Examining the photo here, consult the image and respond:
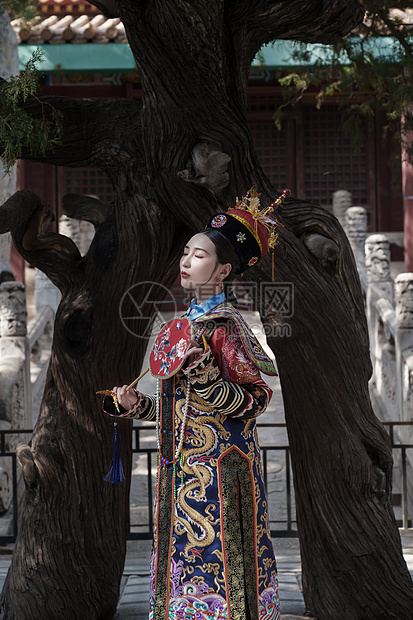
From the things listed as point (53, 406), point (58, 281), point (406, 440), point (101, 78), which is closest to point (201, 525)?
point (53, 406)

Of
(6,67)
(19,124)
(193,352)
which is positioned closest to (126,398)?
(193,352)

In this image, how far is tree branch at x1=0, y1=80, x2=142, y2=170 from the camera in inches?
131

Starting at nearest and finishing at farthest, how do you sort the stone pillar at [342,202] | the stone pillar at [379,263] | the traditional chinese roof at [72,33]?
1. the stone pillar at [379,263]
2. the traditional chinese roof at [72,33]
3. the stone pillar at [342,202]

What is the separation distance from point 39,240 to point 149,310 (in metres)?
0.62

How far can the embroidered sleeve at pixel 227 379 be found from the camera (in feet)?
8.13

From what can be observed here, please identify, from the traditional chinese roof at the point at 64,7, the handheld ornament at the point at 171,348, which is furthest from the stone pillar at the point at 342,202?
the handheld ornament at the point at 171,348

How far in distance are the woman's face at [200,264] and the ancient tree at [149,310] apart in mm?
587

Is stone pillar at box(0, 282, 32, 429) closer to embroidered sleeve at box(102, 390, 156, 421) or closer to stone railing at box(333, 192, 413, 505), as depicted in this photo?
stone railing at box(333, 192, 413, 505)

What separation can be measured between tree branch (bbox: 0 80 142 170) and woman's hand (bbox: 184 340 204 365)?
1.21 metres

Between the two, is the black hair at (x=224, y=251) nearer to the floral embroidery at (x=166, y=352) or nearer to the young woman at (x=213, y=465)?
the young woman at (x=213, y=465)

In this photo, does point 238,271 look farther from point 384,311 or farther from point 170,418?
point 384,311

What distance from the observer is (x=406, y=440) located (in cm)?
682

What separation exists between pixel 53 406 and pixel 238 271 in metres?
1.26

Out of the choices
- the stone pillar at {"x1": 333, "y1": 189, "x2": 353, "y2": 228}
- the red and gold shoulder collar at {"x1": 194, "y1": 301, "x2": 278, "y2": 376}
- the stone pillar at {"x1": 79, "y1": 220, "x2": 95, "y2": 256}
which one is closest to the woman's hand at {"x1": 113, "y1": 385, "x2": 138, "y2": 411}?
the red and gold shoulder collar at {"x1": 194, "y1": 301, "x2": 278, "y2": 376}
